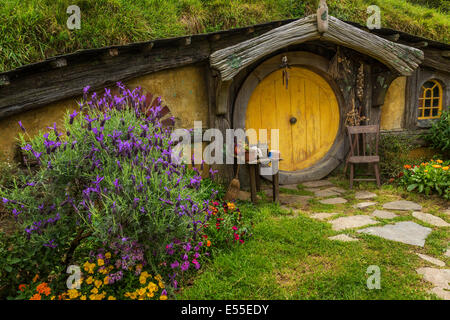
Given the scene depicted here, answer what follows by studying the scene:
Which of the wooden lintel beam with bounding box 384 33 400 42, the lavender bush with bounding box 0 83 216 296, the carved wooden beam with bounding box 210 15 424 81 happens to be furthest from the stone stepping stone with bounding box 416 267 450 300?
the wooden lintel beam with bounding box 384 33 400 42

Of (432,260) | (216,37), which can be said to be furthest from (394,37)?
(432,260)

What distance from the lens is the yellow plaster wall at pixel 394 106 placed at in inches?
257

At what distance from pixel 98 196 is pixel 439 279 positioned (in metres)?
2.96

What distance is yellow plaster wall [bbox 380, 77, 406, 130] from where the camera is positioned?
257 inches

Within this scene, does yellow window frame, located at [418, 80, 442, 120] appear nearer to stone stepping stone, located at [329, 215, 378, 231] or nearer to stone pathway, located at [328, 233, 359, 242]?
stone stepping stone, located at [329, 215, 378, 231]

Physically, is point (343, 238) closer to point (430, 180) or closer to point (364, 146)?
point (430, 180)

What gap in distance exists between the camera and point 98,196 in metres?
2.45

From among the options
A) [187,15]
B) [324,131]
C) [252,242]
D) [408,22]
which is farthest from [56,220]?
[408,22]

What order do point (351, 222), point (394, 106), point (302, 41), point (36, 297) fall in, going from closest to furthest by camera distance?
point (36, 297) → point (351, 222) → point (302, 41) → point (394, 106)

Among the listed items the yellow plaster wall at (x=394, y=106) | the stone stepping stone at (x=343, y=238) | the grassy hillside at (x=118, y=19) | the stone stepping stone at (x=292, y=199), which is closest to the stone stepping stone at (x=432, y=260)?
the stone stepping stone at (x=343, y=238)

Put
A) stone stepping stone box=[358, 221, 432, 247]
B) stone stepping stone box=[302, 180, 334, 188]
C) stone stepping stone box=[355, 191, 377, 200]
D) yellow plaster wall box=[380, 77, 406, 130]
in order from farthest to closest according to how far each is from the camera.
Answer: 1. yellow plaster wall box=[380, 77, 406, 130]
2. stone stepping stone box=[302, 180, 334, 188]
3. stone stepping stone box=[355, 191, 377, 200]
4. stone stepping stone box=[358, 221, 432, 247]

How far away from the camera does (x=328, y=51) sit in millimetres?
5949

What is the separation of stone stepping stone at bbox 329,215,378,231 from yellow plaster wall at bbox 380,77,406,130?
320cm

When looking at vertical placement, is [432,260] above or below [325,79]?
below
